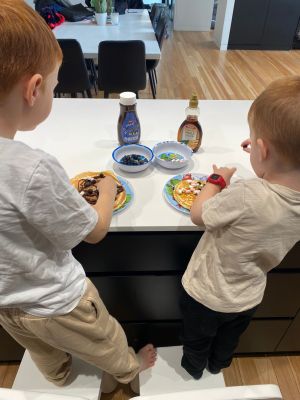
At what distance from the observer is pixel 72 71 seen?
7.97 feet

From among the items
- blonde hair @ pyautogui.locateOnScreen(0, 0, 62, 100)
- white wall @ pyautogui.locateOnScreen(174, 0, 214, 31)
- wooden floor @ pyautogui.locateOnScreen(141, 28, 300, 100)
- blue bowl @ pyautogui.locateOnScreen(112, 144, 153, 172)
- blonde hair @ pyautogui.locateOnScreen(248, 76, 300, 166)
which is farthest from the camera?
white wall @ pyautogui.locateOnScreen(174, 0, 214, 31)

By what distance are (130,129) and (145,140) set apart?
0.11 m

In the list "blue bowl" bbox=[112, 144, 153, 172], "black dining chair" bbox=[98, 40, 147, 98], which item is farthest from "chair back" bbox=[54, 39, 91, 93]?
"blue bowl" bbox=[112, 144, 153, 172]

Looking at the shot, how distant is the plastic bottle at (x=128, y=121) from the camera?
1109 millimetres

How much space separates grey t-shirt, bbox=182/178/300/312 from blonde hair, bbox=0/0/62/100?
479 millimetres

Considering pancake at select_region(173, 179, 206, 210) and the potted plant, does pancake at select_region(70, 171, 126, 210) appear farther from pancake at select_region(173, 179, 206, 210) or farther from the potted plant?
the potted plant

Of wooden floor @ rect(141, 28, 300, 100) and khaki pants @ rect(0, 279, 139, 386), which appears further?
wooden floor @ rect(141, 28, 300, 100)

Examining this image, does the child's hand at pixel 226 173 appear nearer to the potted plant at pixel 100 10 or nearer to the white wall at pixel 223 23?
the potted plant at pixel 100 10

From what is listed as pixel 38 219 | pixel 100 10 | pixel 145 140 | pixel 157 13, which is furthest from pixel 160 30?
pixel 38 219

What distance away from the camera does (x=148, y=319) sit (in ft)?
4.11

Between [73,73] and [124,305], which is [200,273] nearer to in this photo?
[124,305]

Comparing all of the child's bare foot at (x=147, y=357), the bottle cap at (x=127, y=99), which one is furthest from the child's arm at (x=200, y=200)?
the child's bare foot at (x=147, y=357)

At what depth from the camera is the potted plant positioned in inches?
118

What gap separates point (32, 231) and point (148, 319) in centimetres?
80
